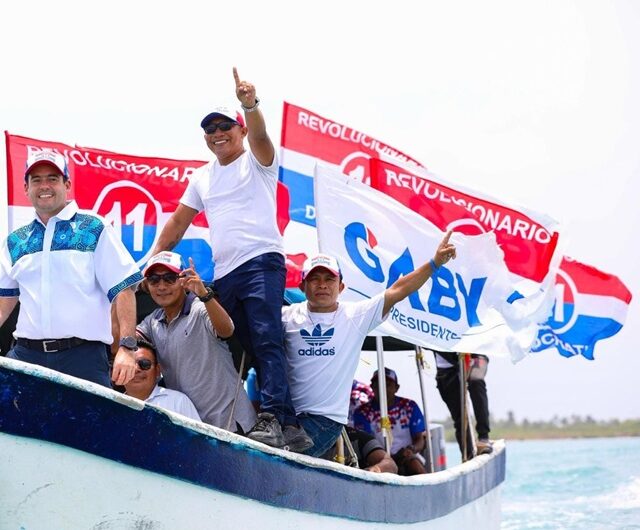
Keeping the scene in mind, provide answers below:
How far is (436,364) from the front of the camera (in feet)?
38.2

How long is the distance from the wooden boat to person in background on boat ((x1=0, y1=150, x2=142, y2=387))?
0.62 metres

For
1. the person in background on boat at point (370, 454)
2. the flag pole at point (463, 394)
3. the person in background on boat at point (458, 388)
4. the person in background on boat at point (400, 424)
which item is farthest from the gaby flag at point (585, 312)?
the person in background on boat at point (370, 454)

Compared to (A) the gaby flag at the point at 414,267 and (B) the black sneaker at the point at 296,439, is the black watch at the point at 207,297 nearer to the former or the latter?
(B) the black sneaker at the point at 296,439

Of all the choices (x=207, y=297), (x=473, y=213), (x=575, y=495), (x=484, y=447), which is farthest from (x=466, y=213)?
(x=575, y=495)

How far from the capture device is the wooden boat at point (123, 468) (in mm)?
4832

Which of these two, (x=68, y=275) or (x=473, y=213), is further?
(x=473, y=213)

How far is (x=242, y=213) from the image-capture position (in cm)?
668

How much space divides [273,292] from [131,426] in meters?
1.73

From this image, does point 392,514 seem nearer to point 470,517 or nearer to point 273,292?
point 273,292

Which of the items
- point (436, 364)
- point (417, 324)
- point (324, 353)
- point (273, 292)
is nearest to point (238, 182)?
point (273, 292)

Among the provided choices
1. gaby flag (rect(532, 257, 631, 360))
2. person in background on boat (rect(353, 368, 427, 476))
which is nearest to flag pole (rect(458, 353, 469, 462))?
person in background on boat (rect(353, 368, 427, 476))

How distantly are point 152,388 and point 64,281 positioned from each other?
3.43 feet

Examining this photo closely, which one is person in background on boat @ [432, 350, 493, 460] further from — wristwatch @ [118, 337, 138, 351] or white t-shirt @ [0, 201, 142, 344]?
wristwatch @ [118, 337, 138, 351]

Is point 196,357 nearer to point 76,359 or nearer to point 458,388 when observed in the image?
A: point 76,359
